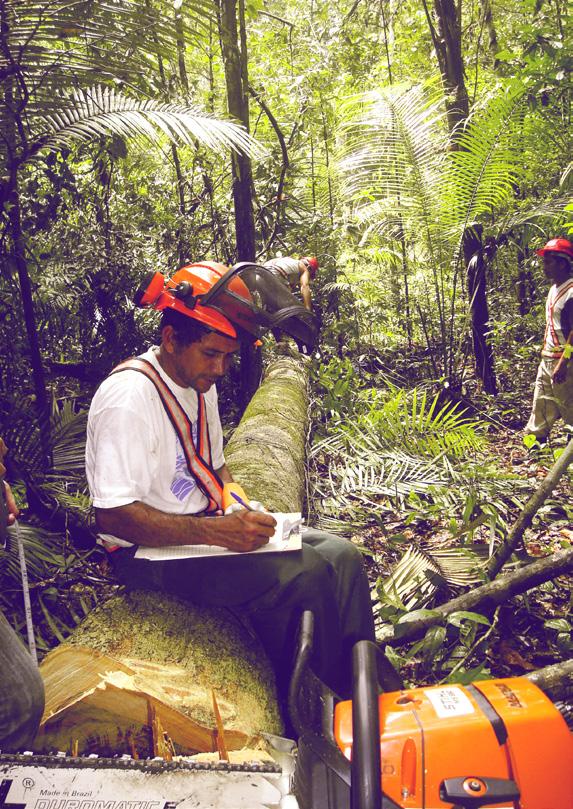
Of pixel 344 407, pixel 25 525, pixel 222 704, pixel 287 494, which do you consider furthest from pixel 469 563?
pixel 344 407

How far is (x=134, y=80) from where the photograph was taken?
12.7 ft

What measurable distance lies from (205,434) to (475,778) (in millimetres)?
1569

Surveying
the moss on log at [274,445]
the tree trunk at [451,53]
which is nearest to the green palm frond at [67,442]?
the moss on log at [274,445]

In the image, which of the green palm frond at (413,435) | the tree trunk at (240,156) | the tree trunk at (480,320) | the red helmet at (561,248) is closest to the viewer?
the green palm frond at (413,435)

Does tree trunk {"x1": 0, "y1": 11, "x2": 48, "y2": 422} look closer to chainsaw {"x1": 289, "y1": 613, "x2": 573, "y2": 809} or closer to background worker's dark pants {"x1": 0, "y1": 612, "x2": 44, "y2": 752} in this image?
background worker's dark pants {"x1": 0, "y1": 612, "x2": 44, "y2": 752}

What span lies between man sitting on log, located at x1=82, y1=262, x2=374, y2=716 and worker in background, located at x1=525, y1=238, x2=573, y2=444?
4.01 m

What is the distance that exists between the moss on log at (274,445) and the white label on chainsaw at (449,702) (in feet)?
5.76

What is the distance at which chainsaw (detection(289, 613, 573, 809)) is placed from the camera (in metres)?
1.15

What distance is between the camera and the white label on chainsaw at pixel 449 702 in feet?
4.19

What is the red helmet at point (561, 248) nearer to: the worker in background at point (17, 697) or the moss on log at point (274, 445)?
the moss on log at point (274, 445)

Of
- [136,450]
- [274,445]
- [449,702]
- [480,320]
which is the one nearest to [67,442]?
[274,445]

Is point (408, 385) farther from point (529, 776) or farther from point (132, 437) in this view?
point (529, 776)

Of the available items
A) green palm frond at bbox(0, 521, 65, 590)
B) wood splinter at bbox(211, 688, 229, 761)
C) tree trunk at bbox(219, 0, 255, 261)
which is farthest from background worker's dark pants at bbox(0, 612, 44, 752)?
tree trunk at bbox(219, 0, 255, 261)

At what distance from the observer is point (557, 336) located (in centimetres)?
573
